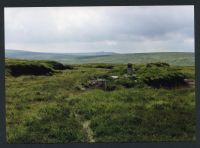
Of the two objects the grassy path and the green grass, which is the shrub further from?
the grassy path

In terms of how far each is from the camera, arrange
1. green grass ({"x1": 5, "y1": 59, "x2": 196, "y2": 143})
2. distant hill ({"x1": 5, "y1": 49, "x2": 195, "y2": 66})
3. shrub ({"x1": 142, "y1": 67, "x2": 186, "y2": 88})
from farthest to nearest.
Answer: shrub ({"x1": 142, "y1": 67, "x2": 186, "y2": 88})
distant hill ({"x1": 5, "y1": 49, "x2": 195, "y2": 66})
green grass ({"x1": 5, "y1": 59, "x2": 196, "y2": 143})

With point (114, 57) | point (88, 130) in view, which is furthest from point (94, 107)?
point (114, 57)

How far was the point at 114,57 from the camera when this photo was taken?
6.06 meters

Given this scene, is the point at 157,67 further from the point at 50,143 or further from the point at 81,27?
the point at 50,143

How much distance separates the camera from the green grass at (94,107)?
588cm

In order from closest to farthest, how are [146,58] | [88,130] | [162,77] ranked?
[88,130] → [146,58] → [162,77]

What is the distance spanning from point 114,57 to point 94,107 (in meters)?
0.68

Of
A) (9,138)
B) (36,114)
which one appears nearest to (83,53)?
(36,114)

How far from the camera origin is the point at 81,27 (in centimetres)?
611

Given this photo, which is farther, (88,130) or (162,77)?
(162,77)

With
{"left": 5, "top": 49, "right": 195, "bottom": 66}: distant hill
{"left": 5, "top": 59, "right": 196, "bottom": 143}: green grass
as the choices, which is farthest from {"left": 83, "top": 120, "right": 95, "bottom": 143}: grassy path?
{"left": 5, "top": 49, "right": 195, "bottom": 66}: distant hill

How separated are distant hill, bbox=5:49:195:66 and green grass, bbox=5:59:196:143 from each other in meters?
0.08

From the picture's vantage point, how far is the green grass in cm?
588

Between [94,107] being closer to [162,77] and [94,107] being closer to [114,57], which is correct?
[114,57]
